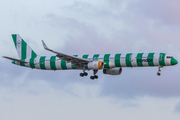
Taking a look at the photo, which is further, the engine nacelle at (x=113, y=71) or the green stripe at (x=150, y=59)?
the engine nacelle at (x=113, y=71)

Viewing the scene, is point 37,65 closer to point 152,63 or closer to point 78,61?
point 78,61

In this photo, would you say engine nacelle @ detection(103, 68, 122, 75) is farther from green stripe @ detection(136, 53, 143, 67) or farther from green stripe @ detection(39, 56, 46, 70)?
green stripe @ detection(39, 56, 46, 70)

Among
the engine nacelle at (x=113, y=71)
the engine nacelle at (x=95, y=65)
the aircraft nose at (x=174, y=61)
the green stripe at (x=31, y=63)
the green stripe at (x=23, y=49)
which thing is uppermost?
the green stripe at (x=23, y=49)

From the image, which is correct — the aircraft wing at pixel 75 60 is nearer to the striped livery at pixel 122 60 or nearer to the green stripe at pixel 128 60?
the striped livery at pixel 122 60

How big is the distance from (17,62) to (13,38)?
5943mm

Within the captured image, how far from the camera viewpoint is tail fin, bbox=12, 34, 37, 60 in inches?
2916

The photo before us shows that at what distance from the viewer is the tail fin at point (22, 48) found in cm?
7406

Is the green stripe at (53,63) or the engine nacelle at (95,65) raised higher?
the green stripe at (53,63)

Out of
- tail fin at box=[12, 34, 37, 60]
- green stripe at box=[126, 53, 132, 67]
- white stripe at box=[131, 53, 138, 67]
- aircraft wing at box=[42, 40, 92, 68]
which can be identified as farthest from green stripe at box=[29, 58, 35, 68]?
white stripe at box=[131, 53, 138, 67]

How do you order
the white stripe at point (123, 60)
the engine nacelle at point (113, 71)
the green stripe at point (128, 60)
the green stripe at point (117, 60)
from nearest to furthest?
the green stripe at point (128, 60)
the white stripe at point (123, 60)
the green stripe at point (117, 60)
the engine nacelle at point (113, 71)

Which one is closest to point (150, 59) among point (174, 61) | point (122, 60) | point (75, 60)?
point (174, 61)

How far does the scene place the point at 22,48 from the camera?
2953 inches

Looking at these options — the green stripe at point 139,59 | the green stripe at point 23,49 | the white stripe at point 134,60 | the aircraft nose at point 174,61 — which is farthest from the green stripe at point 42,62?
the aircraft nose at point 174,61

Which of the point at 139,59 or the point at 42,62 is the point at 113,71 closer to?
the point at 139,59
